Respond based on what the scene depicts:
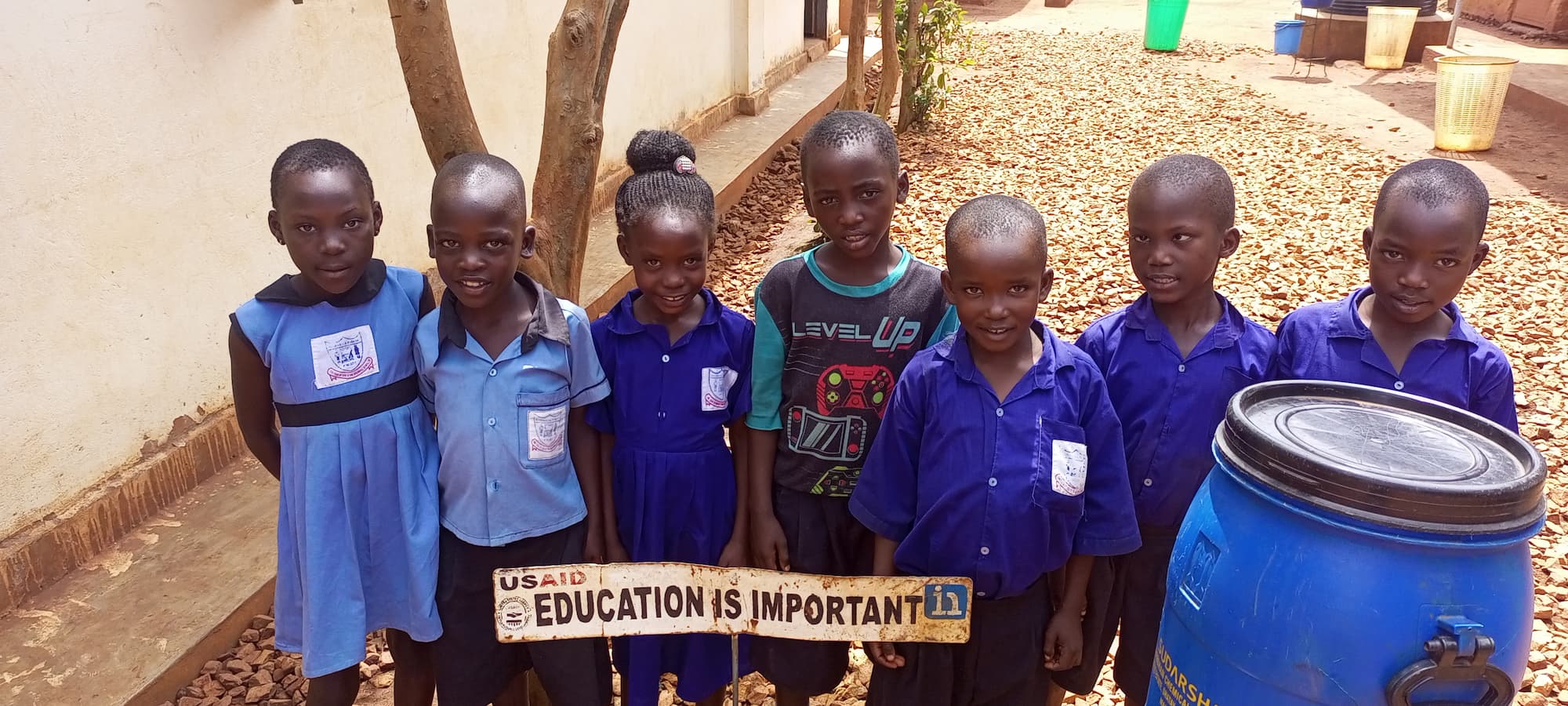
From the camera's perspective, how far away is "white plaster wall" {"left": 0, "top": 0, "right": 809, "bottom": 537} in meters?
2.83

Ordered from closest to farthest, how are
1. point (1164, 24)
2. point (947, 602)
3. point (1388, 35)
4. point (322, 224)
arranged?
point (947, 602), point (322, 224), point (1388, 35), point (1164, 24)

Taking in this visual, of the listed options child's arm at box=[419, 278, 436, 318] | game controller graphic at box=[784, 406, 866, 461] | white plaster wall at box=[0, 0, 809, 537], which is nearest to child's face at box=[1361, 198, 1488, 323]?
game controller graphic at box=[784, 406, 866, 461]

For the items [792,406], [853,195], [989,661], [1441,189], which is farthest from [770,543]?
[1441,189]

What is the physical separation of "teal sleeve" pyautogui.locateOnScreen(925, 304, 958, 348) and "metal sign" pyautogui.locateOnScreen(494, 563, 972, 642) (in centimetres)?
53

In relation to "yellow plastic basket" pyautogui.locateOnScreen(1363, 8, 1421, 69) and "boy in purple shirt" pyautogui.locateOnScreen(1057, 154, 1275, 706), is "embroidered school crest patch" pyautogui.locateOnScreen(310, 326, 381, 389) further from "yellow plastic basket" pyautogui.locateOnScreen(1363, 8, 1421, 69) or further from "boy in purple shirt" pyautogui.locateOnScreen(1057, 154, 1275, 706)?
"yellow plastic basket" pyautogui.locateOnScreen(1363, 8, 1421, 69)

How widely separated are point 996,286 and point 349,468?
132cm

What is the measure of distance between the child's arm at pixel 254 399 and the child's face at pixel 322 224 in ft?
0.60

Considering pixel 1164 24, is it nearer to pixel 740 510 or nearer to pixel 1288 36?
pixel 1288 36

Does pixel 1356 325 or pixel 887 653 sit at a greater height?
pixel 1356 325

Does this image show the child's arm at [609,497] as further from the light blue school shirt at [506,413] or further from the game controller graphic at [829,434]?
the game controller graphic at [829,434]

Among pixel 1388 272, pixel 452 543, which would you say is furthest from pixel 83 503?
pixel 1388 272

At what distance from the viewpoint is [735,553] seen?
2254mm

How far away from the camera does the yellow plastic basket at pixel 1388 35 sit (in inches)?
455

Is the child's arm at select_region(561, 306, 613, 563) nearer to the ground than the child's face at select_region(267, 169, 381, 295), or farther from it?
nearer to the ground
